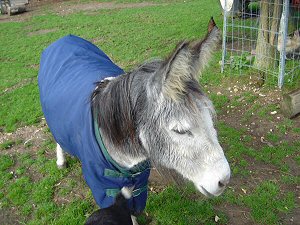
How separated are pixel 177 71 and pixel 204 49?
11.4 inches

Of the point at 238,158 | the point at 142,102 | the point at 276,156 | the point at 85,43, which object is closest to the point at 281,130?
the point at 276,156

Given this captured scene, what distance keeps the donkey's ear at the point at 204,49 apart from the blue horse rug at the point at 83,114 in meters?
0.93

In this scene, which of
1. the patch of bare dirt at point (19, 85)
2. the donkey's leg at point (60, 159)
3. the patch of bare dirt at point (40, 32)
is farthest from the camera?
the patch of bare dirt at point (40, 32)

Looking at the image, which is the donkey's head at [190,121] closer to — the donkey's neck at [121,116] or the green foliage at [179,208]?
the donkey's neck at [121,116]

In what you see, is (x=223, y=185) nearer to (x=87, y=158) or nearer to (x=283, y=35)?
(x=87, y=158)

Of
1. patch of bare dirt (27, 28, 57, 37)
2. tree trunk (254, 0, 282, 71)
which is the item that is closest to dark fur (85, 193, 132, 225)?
tree trunk (254, 0, 282, 71)

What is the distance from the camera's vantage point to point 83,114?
2.77 metres

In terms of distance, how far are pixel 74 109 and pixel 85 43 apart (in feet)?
4.74

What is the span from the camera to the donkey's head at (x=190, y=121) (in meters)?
2.03

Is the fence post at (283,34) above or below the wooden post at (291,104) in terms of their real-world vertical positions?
above

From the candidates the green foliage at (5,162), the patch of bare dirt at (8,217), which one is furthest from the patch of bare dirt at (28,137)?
the patch of bare dirt at (8,217)

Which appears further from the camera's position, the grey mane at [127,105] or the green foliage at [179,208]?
the green foliage at [179,208]

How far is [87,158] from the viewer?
2.72 metres

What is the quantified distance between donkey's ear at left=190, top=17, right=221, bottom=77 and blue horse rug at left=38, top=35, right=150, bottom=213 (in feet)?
3.04
